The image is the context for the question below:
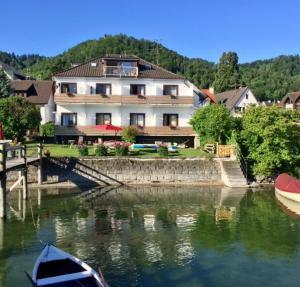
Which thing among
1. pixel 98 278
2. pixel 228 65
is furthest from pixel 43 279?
pixel 228 65

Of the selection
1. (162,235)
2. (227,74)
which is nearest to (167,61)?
(227,74)

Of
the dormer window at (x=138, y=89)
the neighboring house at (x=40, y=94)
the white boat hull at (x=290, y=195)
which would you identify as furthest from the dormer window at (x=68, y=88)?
the white boat hull at (x=290, y=195)

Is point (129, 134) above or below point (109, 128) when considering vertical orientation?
below

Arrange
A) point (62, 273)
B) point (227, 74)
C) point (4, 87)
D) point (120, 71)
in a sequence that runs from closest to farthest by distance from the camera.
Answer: point (62, 273) → point (120, 71) → point (4, 87) → point (227, 74)

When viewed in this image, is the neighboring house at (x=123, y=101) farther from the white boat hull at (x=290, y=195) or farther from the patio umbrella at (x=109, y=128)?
the white boat hull at (x=290, y=195)

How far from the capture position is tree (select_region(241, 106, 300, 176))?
139 feet

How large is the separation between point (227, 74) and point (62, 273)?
336 feet

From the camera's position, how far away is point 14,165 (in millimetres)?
32906

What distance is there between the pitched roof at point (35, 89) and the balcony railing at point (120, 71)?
14.3 metres

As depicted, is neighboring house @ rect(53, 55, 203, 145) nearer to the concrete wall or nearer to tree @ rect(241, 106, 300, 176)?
the concrete wall

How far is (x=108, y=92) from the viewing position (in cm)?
5512

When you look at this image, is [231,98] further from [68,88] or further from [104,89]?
[68,88]

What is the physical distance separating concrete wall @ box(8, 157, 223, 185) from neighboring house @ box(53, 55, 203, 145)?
11.5 metres

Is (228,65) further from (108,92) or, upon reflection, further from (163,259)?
(163,259)
